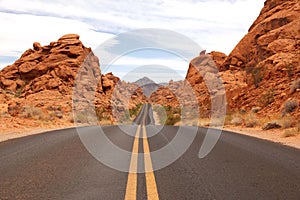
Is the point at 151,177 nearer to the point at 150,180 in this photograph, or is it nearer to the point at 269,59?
the point at 150,180

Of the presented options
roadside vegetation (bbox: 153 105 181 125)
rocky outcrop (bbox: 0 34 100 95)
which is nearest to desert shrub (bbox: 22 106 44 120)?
roadside vegetation (bbox: 153 105 181 125)

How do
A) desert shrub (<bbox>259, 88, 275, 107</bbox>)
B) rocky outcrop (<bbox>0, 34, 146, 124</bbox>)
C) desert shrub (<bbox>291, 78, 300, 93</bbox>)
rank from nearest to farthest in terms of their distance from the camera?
desert shrub (<bbox>291, 78, 300, 93</bbox>)
desert shrub (<bbox>259, 88, 275, 107</bbox>)
rocky outcrop (<bbox>0, 34, 146, 124</bbox>)

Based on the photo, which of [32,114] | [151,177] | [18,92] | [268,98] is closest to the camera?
[151,177]

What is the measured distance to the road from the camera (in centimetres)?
464

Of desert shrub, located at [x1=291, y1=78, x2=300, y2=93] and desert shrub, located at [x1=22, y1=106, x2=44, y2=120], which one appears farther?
desert shrub, located at [x1=22, y1=106, x2=44, y2=120]

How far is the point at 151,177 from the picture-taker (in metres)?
5.66

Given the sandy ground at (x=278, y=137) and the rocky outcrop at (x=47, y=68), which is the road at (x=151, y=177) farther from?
the rocky outcrop at (x=47, y=68)

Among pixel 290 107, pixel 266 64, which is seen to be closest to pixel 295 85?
pixel 290 107

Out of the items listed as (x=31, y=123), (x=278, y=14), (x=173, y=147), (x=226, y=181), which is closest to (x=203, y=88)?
(x=278, y=14)

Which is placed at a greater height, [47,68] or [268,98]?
[47,68]

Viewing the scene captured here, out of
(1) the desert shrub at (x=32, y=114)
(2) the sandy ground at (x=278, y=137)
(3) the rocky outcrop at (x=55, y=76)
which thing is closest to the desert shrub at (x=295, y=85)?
(2) the sandy ground at (x=278, y=137)

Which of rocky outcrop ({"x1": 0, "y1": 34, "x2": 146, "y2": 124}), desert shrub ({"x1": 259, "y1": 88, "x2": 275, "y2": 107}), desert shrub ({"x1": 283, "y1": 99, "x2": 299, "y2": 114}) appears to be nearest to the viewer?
desert shrub ({"x1": 283, "y1": 99, "x2": 299, "y2": 114})

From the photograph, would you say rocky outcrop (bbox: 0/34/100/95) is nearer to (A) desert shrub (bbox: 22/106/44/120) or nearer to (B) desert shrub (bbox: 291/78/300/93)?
(A) desert shrub (bbox: 22/106/44/120)

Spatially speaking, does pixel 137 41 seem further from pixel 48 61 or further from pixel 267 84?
pixel 48 61
